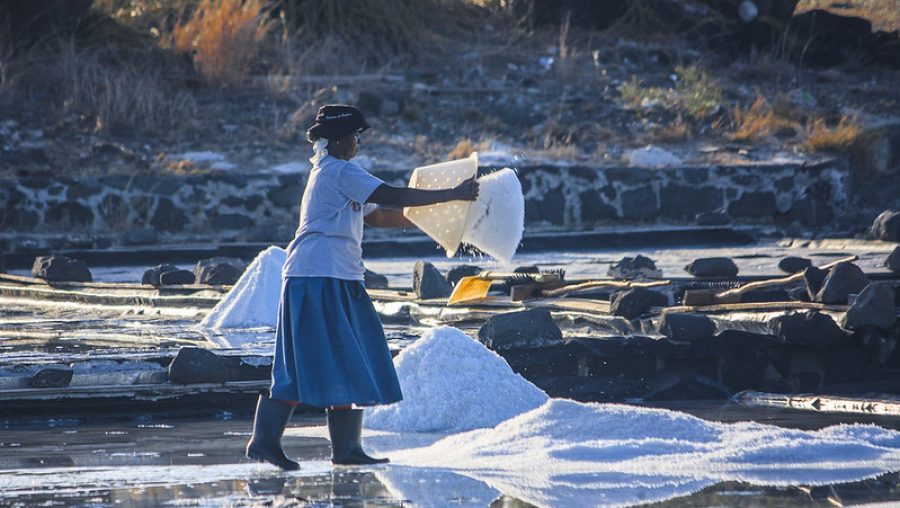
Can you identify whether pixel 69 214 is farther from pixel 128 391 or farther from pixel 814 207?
pixel 128 391

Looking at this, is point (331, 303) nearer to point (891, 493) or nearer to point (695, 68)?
point (891, 493)

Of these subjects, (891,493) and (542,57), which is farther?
(542,57)

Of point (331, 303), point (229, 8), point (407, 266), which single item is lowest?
point (407, 266)

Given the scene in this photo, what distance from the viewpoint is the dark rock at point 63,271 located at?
528 inches

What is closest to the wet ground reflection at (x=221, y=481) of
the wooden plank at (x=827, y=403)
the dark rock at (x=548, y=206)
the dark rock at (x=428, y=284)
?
the wooden plank at (x=827, y=403)

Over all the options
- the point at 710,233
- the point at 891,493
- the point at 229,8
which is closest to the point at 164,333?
the point at 891,493

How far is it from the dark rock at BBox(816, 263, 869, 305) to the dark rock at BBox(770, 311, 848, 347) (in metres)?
0.54

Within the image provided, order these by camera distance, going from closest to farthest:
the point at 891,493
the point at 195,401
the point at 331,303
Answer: the point at 891,493, the point at 331,303, the point at 195,401

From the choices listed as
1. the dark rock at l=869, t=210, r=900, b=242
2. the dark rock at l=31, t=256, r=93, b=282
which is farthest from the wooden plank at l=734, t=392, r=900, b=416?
the dark rock at l=31, t=256, r=93, b=282

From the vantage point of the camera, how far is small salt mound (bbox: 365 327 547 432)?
6969 millimetres

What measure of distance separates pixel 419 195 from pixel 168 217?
38.7 feet

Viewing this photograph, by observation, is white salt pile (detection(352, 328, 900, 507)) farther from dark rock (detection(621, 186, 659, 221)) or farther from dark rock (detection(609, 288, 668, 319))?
dark rock (detection(621, 186, 659, 221))

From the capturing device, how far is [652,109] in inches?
779

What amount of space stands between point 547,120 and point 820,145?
3406mm
